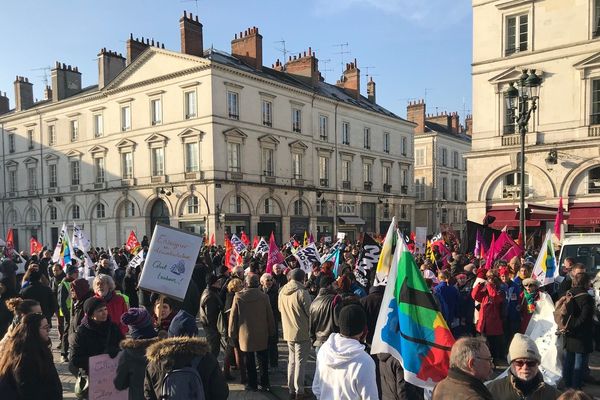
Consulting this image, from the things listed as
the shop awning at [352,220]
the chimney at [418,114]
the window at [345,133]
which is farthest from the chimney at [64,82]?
the chimney at [418,114]

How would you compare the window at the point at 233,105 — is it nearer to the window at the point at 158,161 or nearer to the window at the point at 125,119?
the window at the point at 158,161

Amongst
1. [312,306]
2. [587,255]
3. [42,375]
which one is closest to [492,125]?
[587,255]

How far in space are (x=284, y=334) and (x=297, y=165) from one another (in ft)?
96.0

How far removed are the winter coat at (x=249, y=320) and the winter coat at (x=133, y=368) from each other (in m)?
2.70

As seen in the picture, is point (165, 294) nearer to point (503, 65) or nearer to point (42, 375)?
point (42, 375)

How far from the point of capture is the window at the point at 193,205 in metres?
30.3

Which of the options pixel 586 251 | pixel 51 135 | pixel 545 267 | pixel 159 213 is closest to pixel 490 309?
pixel 545 267

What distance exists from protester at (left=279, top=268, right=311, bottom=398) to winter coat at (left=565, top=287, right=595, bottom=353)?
3.39m

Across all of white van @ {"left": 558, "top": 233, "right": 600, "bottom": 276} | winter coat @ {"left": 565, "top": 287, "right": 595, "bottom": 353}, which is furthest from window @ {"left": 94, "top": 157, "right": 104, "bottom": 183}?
winter coat @ {"left": 565, "top": 287, "right": 595, "bottom": 353}

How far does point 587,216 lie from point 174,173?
2338 cm

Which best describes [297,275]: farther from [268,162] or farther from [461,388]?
[268,162]

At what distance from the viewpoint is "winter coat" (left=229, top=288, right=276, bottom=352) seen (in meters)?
6.57

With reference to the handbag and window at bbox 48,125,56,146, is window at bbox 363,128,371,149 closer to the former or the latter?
window at bbox 48,125,56,146

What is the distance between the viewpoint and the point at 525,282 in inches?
293
